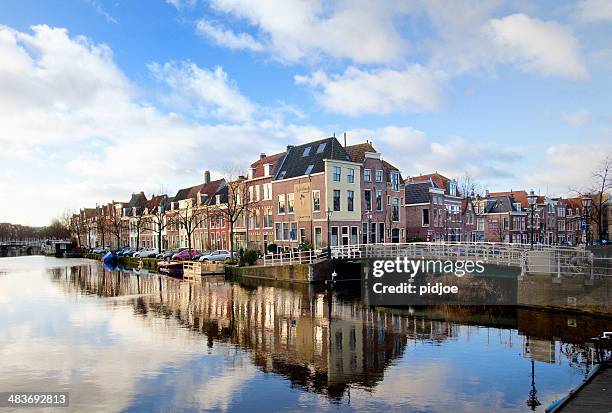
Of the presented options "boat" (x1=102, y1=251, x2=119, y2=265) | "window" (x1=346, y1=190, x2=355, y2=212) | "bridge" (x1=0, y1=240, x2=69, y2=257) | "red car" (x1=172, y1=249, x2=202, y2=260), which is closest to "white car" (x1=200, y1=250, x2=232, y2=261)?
"red car" (x1=172, y1=249, x2=202, y2=260)

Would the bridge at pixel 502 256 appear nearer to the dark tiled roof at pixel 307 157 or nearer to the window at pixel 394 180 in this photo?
the dark tiled roof at pixel 307 157

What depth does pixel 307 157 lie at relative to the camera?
189 ft

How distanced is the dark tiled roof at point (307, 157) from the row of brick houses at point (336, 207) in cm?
13

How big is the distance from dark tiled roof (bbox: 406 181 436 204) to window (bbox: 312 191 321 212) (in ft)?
69.8

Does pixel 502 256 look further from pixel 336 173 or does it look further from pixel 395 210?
pixel 395 210

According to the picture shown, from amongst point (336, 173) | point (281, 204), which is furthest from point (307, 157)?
point (281, 204)

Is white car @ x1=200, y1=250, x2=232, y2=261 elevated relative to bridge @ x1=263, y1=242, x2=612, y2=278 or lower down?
lower down

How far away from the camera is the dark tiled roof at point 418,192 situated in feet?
226

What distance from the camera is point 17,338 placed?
73.7 ft

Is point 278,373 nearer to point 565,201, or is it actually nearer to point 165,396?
point 165,396

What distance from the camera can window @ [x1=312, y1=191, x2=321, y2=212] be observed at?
53688 millimetres

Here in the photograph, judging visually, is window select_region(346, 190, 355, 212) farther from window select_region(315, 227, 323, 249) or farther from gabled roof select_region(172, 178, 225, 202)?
gabled roof select_region(172, 178, 225, 202)

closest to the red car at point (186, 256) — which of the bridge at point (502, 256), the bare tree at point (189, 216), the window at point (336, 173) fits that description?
the bare tree at point (189, 216)

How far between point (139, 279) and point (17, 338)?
2957 centimetres
